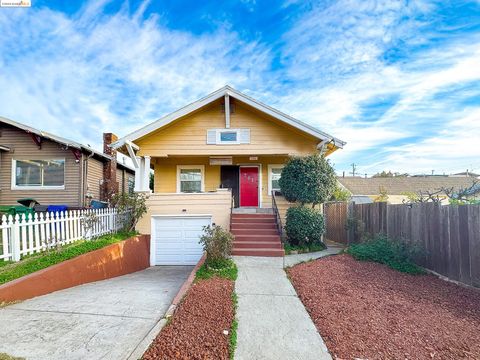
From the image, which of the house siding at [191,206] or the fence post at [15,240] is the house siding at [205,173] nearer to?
the house siding at [191,206]

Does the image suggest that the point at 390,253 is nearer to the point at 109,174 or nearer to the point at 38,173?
the point at 109,174

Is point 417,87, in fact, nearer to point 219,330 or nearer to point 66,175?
point 219,330

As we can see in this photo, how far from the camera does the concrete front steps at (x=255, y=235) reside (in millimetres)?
8656

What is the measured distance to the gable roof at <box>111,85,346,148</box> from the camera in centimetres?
1124

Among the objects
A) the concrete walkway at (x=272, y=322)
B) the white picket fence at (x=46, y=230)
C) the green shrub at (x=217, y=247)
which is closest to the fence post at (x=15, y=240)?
the white picket fence at (x=46, y=230)

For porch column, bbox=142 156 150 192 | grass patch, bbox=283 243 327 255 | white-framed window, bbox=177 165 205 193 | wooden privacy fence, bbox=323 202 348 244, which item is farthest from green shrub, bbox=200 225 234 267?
white-framed window, bbox=177 165 205 193

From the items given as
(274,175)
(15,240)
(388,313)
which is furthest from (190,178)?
(388,313)

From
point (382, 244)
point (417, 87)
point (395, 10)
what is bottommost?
point (382, 244)

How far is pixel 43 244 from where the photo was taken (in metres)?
6.65

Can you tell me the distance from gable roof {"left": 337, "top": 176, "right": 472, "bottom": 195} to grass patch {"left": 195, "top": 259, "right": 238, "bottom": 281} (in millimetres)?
33168

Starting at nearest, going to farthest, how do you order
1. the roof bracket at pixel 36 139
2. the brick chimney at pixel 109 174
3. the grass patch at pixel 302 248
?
the grass patch at pixel 302 248, the roof bracket at pixel 36 139, the brick chimney at pixel 109 174

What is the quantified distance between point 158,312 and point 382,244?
6.10 metres

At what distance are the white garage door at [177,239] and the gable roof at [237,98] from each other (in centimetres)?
362

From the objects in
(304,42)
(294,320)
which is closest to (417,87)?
(304,42)
